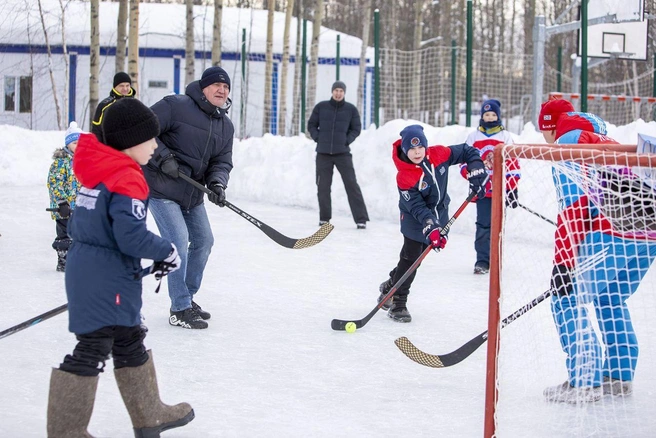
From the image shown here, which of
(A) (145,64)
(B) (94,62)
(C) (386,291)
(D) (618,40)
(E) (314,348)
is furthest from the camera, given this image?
(A) (145,64)

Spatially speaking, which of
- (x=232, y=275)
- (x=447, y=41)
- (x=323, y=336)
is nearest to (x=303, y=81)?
(x=232, y=275)

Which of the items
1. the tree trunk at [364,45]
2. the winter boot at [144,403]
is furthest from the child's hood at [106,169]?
the tree trunk at [364,45]

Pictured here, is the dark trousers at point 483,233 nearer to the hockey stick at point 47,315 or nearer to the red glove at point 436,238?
the red glove at point 436,238

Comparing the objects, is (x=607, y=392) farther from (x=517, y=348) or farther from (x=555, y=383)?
(x=517, y=348)

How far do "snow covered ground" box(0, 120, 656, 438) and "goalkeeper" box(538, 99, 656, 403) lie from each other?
0.12 m

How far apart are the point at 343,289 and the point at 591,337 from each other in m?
2.40

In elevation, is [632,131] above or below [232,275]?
above

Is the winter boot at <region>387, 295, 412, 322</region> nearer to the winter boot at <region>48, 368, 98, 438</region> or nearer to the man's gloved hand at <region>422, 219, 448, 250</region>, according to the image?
the man's gloved hand at <region>422, 219, 448, 250</region>

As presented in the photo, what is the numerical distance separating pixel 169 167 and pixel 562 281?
193 centimetres

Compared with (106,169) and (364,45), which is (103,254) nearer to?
(106,169)

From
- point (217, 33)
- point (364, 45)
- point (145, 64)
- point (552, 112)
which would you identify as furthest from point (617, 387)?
point (145, 64)

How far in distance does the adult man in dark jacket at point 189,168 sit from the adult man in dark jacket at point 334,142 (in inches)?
146

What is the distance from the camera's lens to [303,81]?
1226cm

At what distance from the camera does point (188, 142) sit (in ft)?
13.8
